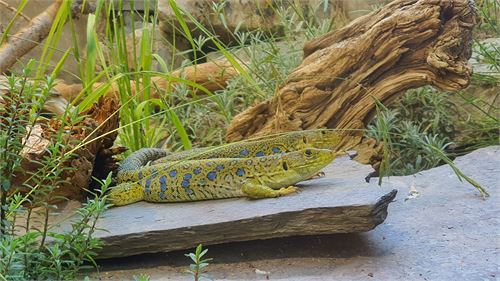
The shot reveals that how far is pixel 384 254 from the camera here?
2.45 m

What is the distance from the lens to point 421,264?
2346mm

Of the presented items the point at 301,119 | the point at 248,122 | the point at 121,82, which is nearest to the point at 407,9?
the point at 301,119

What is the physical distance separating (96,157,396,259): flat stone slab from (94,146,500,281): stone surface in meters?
0.10

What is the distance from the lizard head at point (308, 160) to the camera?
105 inches

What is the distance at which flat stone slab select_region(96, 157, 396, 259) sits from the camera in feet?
7.70

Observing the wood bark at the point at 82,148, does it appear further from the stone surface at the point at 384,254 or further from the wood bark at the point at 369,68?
the wood bark at the point at 369,68

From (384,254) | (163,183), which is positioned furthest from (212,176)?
(384,254)

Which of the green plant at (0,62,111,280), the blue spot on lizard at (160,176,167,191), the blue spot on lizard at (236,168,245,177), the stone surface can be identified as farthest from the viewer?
the blue spot on lizard at (160,176,167,191)

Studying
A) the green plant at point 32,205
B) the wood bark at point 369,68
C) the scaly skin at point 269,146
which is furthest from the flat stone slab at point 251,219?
the wood bark at point 369,68

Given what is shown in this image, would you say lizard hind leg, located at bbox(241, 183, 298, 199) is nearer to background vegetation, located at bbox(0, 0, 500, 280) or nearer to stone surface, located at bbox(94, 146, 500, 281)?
stone surface, located at bbox(94, 146, 500, 281)

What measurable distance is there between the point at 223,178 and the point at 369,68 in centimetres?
108

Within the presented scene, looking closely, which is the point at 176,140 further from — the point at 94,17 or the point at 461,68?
the point at 461,68

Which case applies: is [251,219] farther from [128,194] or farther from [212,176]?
[128,194]

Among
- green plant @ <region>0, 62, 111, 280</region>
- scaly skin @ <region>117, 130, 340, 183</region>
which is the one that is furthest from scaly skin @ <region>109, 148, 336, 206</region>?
green plant @ <region>0, 62, 111, 280</region>
